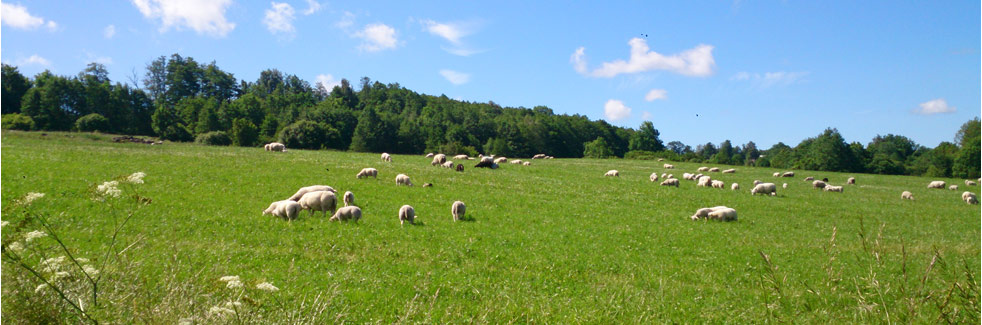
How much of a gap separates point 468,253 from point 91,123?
107m

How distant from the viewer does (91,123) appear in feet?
293

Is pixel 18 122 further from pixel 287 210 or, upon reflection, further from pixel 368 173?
pixel 287 210

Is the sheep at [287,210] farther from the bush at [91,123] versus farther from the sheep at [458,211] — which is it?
the bush at [91,123]

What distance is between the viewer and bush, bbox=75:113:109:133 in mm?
87938

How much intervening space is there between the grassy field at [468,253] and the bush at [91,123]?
7411 cm

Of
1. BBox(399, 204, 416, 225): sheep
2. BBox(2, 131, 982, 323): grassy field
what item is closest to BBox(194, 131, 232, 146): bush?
BBox(2, 131, 982, 323): grassy field

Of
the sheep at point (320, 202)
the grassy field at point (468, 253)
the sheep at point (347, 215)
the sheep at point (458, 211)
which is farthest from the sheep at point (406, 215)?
the sheep at point (320, 202)

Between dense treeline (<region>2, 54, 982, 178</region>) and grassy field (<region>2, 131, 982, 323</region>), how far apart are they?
65734 mm

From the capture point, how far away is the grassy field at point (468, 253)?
499cm

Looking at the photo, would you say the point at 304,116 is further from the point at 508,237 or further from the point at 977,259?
the point at 977,259

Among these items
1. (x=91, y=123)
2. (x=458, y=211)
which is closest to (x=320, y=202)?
(x=458, y=211)

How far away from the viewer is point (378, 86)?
7190 inches

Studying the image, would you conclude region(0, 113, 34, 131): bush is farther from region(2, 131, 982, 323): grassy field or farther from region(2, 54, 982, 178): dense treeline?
region(2, 131, 982, 323): grassy field

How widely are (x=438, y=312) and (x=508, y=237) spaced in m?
8.23
